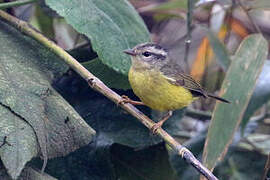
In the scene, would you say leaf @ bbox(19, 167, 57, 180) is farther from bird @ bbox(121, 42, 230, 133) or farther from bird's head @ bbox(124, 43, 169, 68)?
bird's head @ bbox(124, 43, 169, 68)

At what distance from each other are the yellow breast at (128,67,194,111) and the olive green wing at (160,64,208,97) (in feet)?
0.09

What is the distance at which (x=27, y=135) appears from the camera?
4.87 feet

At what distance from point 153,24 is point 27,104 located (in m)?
1.61

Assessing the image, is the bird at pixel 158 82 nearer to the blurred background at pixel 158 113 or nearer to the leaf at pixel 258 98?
the blurred background at pixel 158 113

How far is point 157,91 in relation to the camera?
2.30 meters

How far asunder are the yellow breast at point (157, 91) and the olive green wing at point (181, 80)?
0.03 metres

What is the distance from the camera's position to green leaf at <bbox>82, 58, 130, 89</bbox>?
1932 millimetres

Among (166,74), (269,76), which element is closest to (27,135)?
(166,74)

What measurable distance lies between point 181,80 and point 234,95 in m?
0.36

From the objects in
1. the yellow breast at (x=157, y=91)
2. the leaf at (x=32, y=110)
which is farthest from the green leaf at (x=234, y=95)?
the leaf at (x=32, y=110)

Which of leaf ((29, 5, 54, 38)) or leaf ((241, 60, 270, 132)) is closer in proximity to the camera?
leaf ((241, 60, 270, 132))

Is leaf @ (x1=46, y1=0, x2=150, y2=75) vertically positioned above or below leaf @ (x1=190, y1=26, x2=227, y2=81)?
below

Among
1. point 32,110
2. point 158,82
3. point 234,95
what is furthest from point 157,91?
point 32,110

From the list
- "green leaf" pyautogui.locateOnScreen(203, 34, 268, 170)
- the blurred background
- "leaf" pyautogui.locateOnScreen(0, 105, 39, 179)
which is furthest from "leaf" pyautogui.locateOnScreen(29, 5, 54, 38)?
"leaf" pyautogui.locateOnScreen(0, 105, 39, 179)
